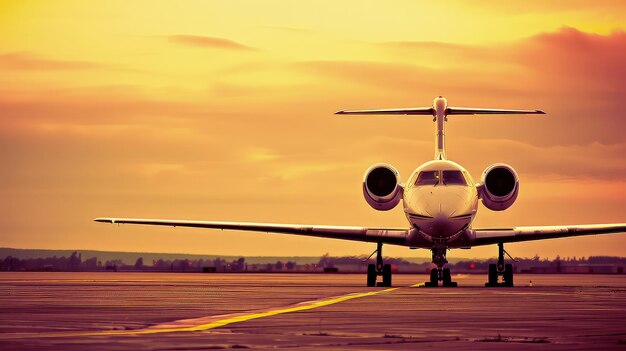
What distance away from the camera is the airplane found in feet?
131

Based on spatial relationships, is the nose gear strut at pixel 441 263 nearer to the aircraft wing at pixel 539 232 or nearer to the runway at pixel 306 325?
the aircraft wing at pixel 539 232

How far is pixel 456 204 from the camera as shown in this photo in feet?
130

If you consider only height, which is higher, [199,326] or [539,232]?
[539,232]

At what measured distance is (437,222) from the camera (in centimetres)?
3931

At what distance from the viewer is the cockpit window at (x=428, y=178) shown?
1604 inches

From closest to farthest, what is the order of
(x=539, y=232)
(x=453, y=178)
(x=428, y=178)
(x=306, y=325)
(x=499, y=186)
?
(x=306, y=325), (x=453, y=178), (x=428, y=178), (x=499, y=186), (x=539, y=232)

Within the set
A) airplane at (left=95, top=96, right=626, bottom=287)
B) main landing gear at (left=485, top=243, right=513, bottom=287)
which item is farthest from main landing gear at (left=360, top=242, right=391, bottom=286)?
main landing gear at (left=485, top=243, right=513, bottom=287)

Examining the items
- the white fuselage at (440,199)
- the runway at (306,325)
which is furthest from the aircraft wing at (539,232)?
the runway at (306,325)

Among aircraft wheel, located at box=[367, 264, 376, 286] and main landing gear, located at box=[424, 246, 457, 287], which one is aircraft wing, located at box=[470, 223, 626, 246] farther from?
aircraft wheel, located at box=[367, 264, 376, 286]

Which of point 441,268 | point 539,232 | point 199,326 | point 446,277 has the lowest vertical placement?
point 199,326

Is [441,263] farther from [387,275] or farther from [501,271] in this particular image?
[501,271]

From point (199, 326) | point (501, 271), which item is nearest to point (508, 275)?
point (501, 271)

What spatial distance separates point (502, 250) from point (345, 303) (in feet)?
71.3

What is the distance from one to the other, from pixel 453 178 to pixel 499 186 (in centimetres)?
305
